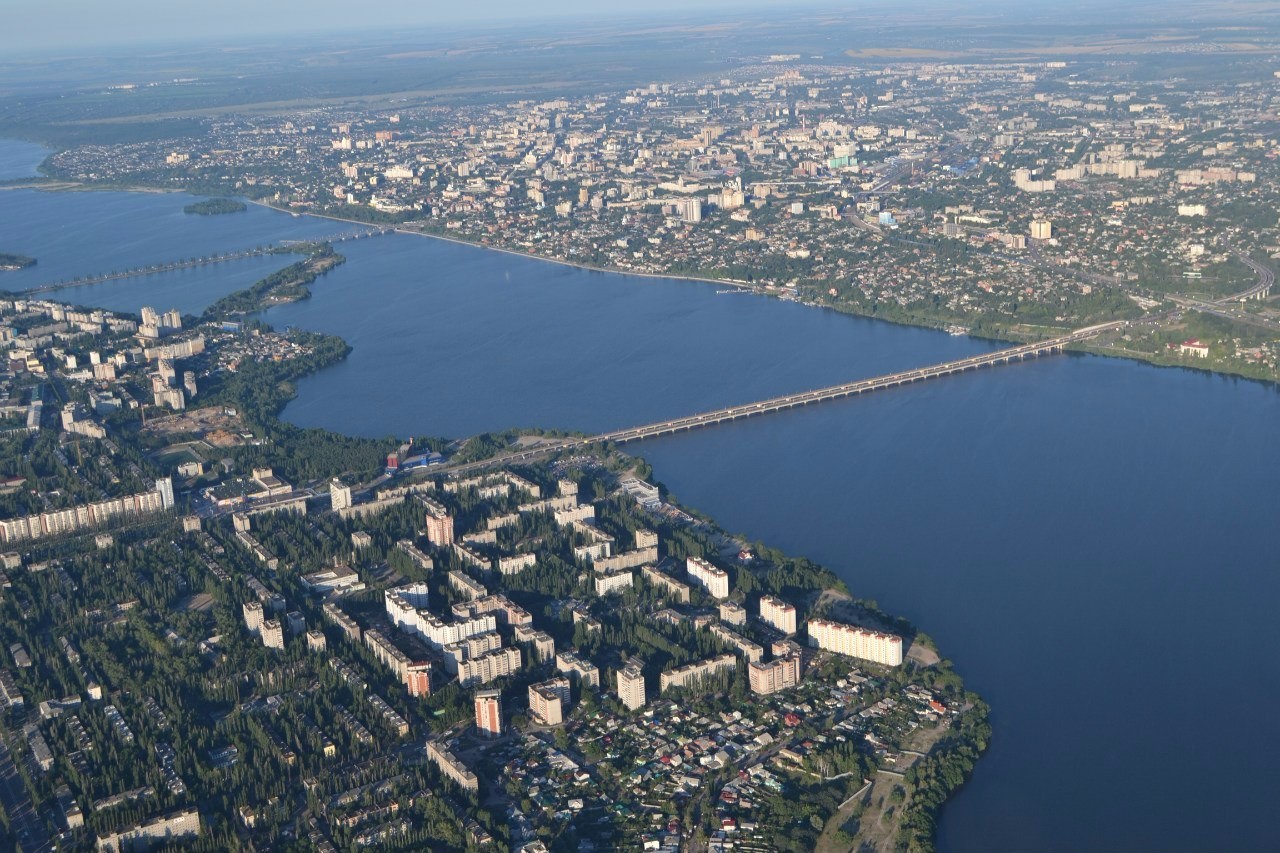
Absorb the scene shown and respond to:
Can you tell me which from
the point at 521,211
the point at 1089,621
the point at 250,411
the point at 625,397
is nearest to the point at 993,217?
the point at 521,211

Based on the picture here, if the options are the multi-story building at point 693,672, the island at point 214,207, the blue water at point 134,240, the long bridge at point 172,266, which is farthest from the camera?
the island at point 214,207

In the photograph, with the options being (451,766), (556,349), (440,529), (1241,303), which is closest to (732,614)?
(451,766)

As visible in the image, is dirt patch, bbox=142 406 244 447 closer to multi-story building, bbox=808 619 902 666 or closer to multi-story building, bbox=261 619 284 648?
multi-story building, bbox=261 619 284 648

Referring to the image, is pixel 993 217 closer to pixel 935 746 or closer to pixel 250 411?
pixel 250 411

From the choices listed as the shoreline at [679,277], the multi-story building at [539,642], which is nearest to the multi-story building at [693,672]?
the multi-story building at [539,642]

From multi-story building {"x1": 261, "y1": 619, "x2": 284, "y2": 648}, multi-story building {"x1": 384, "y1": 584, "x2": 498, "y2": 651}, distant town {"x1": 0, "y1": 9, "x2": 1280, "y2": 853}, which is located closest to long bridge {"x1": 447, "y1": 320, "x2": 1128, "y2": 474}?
distant town {"x1": 0, "y1": 9, "x2": 1280, "y2": 853}

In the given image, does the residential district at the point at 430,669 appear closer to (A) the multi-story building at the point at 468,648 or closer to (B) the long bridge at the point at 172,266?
(A) the multi-story building at the point at 468,648

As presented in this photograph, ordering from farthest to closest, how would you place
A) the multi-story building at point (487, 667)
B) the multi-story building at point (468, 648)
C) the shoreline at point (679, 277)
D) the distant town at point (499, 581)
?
the shoreline at point (679, 277) → the multi-story building at point (468, 648) → the multi-story building at point (487, 667) → the distant town at point (499, 581)
